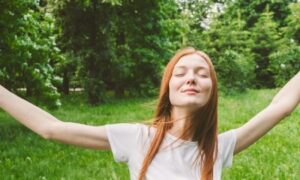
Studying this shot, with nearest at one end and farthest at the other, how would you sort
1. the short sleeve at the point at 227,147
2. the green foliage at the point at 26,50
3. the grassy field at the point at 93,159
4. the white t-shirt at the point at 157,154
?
the white t-shirt at the point at 157,154 < the short sleeve at the point at 227,147 < the grassy field at the point at 93,159 < the green foliage at the point at 26,50

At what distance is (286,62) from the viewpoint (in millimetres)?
25984

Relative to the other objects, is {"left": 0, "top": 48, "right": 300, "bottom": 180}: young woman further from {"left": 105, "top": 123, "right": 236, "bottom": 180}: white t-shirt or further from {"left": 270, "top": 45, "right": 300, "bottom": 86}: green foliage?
{"left": 270, "top": 45, "right": 300, "bottom": 86}: green foliage

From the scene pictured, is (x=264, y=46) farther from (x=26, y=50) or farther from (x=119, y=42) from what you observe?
(x=26, y=50)

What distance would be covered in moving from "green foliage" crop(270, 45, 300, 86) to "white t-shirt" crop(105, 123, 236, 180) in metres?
23.3

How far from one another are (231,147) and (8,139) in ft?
28.0

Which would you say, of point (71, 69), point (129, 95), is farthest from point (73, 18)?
point (129, 95)

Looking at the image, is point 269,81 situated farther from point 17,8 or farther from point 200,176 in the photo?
point 200,176

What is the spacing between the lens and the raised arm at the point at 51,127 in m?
2.69

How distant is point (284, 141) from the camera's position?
9.67 m

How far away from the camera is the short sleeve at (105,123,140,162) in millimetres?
2770

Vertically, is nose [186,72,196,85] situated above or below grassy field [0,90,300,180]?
above

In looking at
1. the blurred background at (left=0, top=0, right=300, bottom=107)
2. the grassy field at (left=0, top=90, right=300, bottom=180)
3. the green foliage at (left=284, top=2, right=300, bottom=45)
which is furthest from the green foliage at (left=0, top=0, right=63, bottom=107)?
the green foliage at (left=284, top=2, right=300, bottom=45)

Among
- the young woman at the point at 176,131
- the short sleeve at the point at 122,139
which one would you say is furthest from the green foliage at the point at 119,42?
the short sleeve at the point at 122,139

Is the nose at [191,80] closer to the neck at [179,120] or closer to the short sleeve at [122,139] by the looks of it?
the neck at [179,120]
